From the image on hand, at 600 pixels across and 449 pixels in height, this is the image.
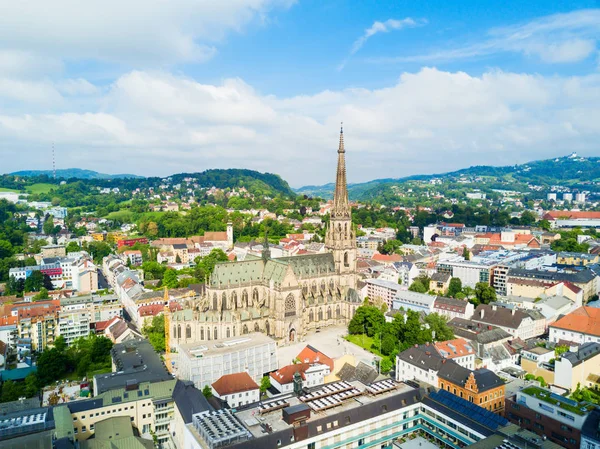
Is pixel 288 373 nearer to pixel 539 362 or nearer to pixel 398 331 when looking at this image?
pixel 398 331

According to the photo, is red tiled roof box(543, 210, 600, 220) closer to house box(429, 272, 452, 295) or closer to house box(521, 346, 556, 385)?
house box(429, 272, 452, 295)

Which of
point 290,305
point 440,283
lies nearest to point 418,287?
point 440,283

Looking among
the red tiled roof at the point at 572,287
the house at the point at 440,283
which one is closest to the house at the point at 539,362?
the red tiled roof at the point at 572,287

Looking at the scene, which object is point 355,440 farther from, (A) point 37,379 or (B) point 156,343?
(A) point 37,379

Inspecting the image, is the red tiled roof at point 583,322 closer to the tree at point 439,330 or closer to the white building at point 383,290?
the tree at point 439,330

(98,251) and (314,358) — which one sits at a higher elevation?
(98,251)

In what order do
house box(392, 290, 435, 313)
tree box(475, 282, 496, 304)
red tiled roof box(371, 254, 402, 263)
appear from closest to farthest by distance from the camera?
house box(392, 290, 435, 313) → tree box(475, 282, 496, 304) → red tiled roof box(371, 254, 402, 263)

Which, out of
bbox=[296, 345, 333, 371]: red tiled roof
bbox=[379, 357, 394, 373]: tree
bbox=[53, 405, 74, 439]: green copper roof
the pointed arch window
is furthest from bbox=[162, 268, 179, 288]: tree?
bbox=[379, 357, 394, 373]: tree
